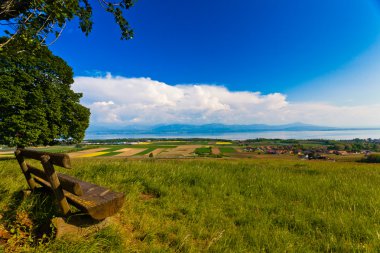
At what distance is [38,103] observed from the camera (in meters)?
16.3

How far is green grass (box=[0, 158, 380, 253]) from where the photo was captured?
3283 millimetres

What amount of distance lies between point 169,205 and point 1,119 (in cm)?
1751

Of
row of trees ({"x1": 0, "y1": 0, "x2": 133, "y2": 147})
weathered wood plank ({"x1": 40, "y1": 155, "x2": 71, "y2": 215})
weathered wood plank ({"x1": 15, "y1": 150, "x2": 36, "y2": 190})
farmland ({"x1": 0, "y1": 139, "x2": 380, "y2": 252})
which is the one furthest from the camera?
row of trees ({"x1": 0, "y1": 0, "x2": 133, "y2": 147})

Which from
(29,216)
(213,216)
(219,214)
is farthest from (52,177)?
(219,214)

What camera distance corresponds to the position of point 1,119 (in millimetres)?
14922

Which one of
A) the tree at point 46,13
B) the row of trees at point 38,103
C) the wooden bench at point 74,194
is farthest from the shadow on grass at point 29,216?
the row of trees at point 38,103

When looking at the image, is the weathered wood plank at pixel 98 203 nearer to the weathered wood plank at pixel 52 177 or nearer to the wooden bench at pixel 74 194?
the wooden bench at pixel 74 194

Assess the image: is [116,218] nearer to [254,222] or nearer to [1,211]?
[1,211]

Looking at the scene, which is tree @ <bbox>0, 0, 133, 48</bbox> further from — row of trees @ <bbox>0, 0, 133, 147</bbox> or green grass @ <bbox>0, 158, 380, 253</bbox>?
row of trees @ <bbox>0, 0, 133, 147</bbox>

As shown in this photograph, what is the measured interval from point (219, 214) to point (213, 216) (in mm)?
217

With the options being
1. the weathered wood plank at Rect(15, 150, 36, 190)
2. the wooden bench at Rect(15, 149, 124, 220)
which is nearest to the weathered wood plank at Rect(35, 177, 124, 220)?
the wooden bench at Rect(15, 149, 124, 220)

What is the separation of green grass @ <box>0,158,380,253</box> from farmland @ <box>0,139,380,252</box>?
1cm

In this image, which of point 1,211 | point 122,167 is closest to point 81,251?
point 1,211

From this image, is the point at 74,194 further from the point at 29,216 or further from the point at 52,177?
the point at 29,216
